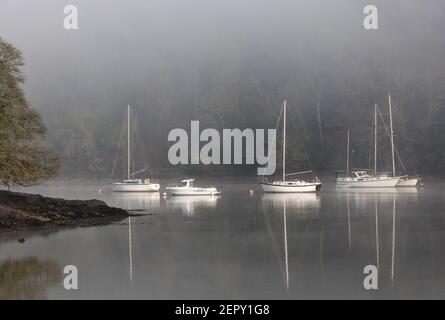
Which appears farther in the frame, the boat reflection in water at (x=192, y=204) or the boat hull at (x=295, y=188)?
the boat hull at (x=295, y=188)

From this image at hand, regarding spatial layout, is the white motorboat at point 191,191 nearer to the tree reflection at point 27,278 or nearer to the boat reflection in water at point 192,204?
the boat reflection in water at point 192,204

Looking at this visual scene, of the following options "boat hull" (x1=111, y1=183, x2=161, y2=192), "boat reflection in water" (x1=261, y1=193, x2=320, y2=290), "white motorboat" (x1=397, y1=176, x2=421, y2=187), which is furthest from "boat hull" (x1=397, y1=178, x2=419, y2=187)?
"boat hull" (x1=111, y1=183, x2=161, y2=192)

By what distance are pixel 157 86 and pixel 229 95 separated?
2776 cm

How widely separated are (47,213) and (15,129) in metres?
6.07

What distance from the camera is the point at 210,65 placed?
16738cm

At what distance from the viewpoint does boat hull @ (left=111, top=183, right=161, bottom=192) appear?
282 feet

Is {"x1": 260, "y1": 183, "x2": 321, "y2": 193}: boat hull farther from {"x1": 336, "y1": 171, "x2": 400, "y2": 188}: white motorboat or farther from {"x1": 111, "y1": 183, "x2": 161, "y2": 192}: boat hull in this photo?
{"x1": 111, "y1": 183, "x2": 161, "y2": 192}: boat hull

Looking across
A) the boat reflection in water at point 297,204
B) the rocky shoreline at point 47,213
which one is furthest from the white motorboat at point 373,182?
the rocky shoreline at point 47,213

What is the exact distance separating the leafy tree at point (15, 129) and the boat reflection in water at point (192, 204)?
1440 centimetres

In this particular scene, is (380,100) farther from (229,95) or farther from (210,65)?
(210,65)

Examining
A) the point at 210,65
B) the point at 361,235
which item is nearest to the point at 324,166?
the point at 210,65

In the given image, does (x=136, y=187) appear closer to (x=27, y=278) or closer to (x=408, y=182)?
(x=408, y=182)

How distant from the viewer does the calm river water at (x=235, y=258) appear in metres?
20.9
